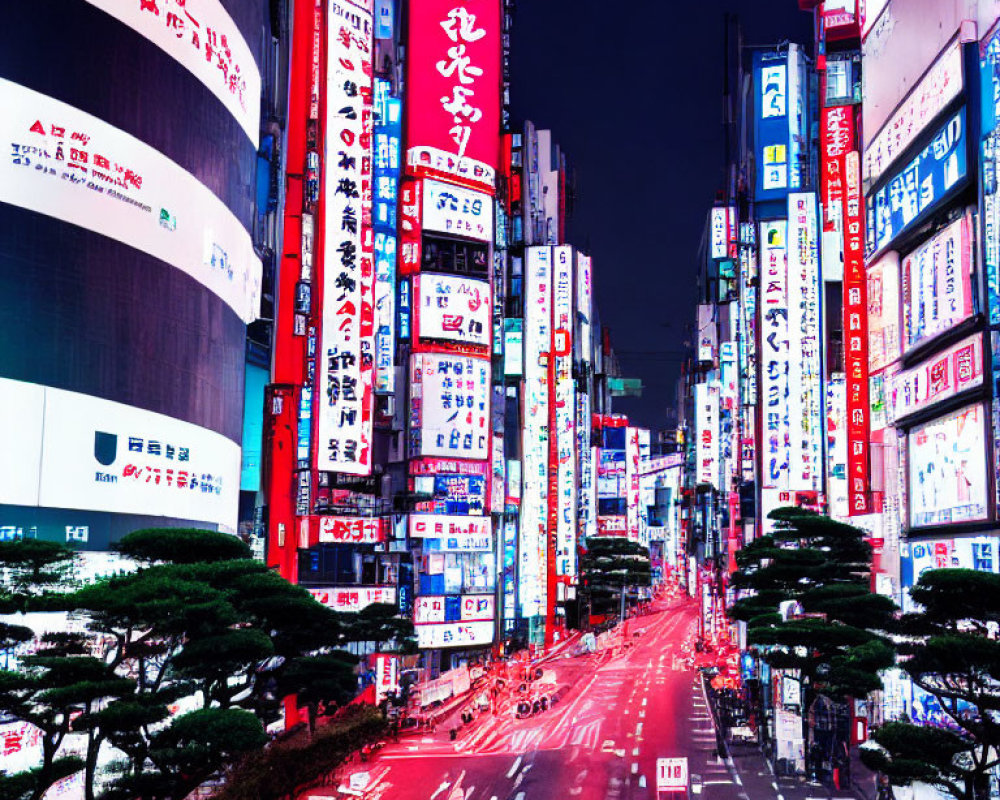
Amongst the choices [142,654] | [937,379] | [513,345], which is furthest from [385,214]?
[142,654]

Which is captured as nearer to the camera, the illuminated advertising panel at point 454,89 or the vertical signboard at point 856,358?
the vertical signboard at point 856,358

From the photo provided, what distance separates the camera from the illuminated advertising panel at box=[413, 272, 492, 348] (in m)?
44.0

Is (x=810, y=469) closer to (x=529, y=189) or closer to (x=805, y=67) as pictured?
(x=805, y=67)

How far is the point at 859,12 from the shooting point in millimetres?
29125

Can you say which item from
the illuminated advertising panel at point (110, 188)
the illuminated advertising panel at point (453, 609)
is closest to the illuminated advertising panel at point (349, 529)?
the illuminated advertising panel at point (453, 609)

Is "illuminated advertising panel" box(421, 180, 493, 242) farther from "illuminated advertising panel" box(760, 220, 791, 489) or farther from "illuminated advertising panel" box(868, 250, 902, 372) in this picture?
"illuminated advertising panel" box(868, 250, 902, 372)

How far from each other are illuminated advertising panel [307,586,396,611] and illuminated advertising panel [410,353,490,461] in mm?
→ 8563

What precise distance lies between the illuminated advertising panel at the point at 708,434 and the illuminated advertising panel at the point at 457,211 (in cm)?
3663

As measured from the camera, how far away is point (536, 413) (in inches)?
2544

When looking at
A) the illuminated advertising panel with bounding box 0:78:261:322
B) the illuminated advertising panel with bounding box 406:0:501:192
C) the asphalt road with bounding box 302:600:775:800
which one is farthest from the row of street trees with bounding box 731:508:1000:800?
the illuminated advertising panel with bounding box 406:0:501:192

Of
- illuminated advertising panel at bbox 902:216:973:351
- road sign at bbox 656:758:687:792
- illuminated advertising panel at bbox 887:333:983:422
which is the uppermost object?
illuminated advertising panel at bbox 902:216:973:351

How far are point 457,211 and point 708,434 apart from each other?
1641 inches

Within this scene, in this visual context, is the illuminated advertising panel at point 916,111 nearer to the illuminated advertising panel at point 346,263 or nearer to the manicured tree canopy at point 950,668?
the manicured tree canopy at point 950,668

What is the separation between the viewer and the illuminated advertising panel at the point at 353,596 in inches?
1342
